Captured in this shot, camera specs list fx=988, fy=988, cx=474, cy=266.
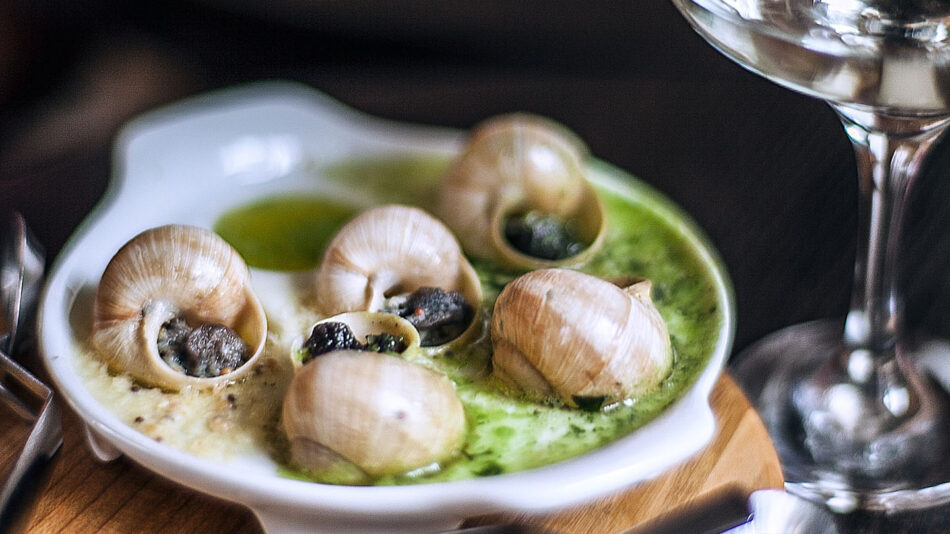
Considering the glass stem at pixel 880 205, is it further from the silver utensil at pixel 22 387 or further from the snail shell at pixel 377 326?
the silver utensil at pixel 22 387

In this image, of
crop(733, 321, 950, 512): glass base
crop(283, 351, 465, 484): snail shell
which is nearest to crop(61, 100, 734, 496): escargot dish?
crop(283, 351, 465, 484): snail shell

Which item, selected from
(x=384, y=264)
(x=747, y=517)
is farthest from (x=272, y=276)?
(x=747, y=517)

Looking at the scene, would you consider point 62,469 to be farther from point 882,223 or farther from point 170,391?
point 882,223

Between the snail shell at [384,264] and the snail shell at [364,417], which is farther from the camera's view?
the snail shell at [384,264]

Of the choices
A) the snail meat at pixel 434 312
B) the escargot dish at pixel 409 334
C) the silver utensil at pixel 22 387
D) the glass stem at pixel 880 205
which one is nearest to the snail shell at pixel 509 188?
the escargot dish at pixel 409 334

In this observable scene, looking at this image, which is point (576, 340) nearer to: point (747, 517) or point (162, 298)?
point (747, 517)

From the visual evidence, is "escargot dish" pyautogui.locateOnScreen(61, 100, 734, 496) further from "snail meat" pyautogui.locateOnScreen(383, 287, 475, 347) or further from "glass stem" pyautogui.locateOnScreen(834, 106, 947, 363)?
"glass stem" pyautogui.locateOnScreen(834, 106, 947, 363)
